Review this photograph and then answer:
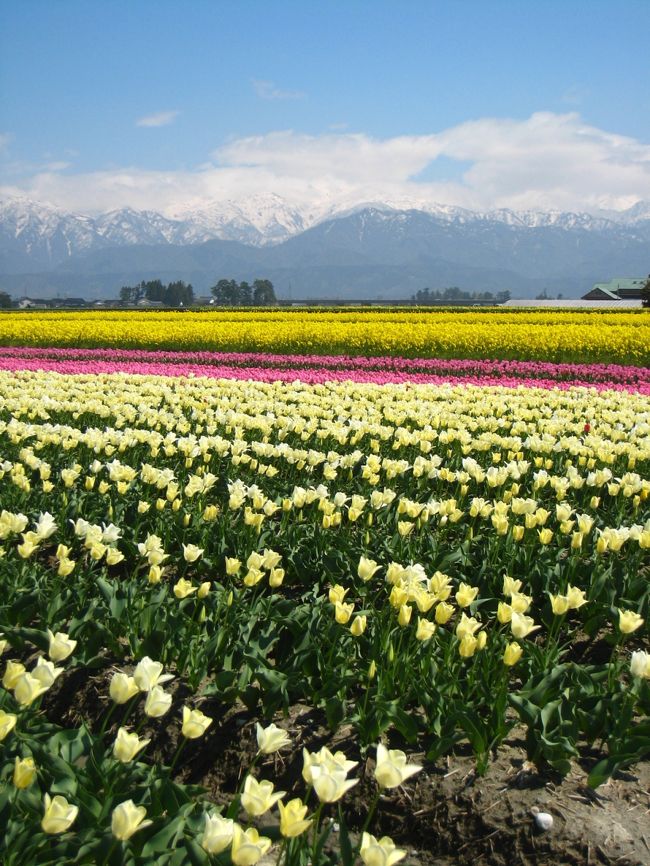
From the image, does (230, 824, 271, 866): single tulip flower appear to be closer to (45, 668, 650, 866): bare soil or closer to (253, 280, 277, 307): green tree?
(45, 668, 650, 866): bare soil

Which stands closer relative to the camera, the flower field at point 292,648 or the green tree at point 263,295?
the flower field at point 292,648

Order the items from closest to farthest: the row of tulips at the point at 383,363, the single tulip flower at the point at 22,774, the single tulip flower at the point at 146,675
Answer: the single tulip flower at the point at 22,774, the single tulip flower at the point at 146,675, the row of tulips at the point at 383,363

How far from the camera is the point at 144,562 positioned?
5121mm

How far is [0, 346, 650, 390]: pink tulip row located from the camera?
668 inches

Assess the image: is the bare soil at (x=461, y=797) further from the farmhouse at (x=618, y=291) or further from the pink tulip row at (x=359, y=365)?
the farmhouse at (x=618, y=291)

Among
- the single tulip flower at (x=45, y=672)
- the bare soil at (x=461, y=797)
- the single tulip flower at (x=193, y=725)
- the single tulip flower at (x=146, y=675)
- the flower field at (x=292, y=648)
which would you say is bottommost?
the bare soil at (x=461, y=797)

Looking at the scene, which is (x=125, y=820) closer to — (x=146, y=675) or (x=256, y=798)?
(x=256, y=798)

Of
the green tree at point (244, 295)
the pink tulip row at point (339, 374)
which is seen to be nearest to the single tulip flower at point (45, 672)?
the pink tulip row at point (339, 374)

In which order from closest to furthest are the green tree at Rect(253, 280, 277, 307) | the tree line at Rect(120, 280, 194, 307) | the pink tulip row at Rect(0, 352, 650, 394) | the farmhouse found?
the pink tulip row at Rect(0, 352, 650, 394)
the farmhouse
the green tree at Rect(253, 280, 277, 307)
the tree line at Rect(120, 280, 194, 307)

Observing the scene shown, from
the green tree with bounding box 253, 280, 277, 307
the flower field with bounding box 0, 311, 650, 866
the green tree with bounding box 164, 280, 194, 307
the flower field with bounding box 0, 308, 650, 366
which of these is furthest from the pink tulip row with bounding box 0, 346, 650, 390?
the green tree with bounding box 164, 280, 194, 307

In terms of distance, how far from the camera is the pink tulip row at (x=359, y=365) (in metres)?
17.0

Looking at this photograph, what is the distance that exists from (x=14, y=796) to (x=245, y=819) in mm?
973

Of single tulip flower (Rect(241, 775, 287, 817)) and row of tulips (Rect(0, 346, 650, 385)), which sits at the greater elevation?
row of tulips (Rect(0, 346, 650, 385))

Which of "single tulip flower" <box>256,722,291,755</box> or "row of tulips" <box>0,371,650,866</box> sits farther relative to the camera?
"row of tulips" <box>0,371,650,866</box>
